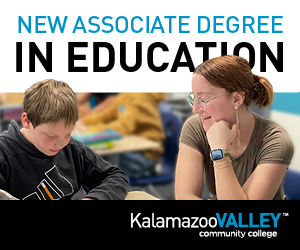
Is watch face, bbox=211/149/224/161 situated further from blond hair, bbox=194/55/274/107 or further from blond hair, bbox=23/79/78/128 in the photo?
blond hair, bbox=23/79/78/128

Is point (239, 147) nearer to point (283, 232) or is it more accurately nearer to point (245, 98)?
point (245, 98)

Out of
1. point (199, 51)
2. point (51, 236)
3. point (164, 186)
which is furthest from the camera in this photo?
point (164, 186)

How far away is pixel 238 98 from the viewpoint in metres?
1.20

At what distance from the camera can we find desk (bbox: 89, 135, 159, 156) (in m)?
2.19

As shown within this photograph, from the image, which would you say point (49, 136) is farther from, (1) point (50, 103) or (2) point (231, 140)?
(2) point (231, 140)

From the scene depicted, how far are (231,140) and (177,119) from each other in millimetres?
912

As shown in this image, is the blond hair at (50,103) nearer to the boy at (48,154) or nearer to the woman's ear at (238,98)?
the boy at (48,154)

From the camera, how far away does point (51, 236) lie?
1.17m

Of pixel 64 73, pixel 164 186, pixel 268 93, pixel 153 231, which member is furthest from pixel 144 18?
pixel 164 186

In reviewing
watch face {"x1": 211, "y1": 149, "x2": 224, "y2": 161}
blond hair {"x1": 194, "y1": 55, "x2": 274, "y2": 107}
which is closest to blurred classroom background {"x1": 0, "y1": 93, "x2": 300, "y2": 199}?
blond hair {"x1": 194, "y1": 55, "x2": 274, "y2": 107}

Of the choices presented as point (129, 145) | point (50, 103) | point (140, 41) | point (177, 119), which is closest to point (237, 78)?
point (140, 41)

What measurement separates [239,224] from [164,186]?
27.7 inches

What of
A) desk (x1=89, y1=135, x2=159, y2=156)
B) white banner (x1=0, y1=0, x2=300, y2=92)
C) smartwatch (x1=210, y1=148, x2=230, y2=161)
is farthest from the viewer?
desk (x1=89, y1=135, x2=159, y2=156)

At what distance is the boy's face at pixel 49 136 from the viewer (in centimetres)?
124
